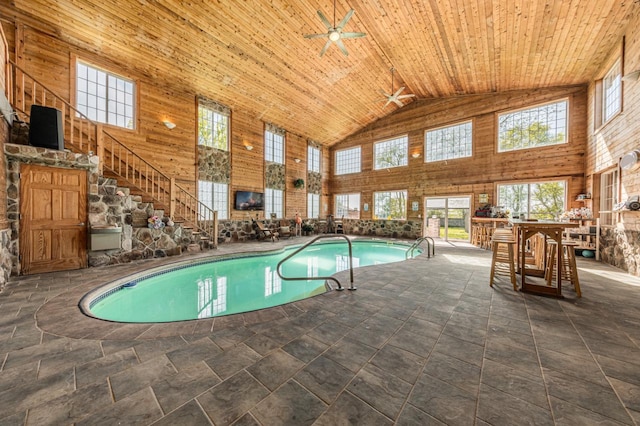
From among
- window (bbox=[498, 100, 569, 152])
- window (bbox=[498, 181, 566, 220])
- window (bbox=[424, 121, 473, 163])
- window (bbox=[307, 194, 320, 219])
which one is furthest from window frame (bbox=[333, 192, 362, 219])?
window (bbox=[498, 100, 569, 152])

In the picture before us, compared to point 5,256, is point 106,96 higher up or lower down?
higher up

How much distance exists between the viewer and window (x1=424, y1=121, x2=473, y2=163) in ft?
29.9

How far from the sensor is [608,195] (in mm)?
5883

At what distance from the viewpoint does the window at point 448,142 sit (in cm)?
911

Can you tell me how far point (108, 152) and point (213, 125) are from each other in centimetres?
327

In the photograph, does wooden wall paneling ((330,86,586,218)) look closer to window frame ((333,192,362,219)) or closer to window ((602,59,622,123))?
window frame ((333,192,362,219))

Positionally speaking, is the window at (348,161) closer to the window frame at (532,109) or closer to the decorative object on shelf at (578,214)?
the window frame at (532,109)

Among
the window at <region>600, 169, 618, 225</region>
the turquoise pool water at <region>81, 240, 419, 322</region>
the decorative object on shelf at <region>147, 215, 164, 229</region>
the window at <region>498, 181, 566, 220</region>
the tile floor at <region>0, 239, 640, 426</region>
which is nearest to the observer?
the tile floor at <region>0, 239, 640, 426</region>

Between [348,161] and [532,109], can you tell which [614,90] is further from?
[348,161]

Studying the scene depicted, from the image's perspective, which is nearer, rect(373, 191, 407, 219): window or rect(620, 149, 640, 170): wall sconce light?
rect(620, 149, 640, 170): wall sconce light

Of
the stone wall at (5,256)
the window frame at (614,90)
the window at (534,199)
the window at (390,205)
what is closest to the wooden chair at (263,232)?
the window at (390,205)

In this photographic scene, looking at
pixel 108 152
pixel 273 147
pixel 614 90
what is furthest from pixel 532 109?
pixel 108 152

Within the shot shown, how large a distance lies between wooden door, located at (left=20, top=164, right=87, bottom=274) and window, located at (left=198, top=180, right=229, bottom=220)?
3606 mm

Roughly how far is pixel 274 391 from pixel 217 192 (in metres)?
8.26
